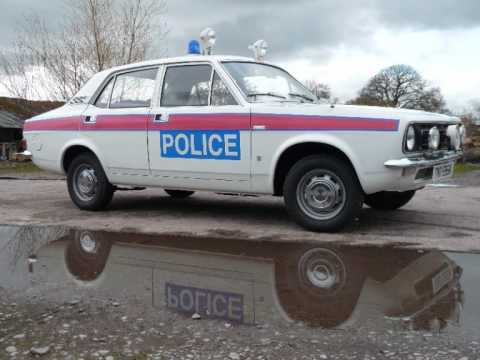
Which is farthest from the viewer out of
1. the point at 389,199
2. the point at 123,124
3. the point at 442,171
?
the point at 389,199

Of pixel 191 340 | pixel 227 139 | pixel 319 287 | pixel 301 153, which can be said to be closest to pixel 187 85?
pixel 227 139

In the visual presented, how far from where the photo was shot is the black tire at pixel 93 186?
266 inches

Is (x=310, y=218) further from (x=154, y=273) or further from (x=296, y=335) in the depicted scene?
(x=296, y=335)

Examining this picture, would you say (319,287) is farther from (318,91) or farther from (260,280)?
(318,91)

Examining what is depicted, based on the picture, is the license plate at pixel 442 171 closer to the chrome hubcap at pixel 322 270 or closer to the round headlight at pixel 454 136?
the round headlight at pixel 454 136

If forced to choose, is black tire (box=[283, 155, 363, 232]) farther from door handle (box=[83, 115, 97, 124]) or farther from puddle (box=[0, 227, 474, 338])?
door handle (box=[83, 115, 97, 124])

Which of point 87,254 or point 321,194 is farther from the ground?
point 321,194

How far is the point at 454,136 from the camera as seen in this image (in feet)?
18.2

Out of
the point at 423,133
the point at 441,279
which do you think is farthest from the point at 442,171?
the point at 441,279

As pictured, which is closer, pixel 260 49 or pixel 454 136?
A: pixel 454 136

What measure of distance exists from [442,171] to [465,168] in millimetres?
8033

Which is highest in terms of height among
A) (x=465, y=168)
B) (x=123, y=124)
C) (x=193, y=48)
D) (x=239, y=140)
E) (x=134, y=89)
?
(x=193, y=48)

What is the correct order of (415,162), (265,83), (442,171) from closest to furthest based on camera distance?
1. (415,162)
2. (442,171)
3. (265,83)

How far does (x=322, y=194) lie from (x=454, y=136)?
153 centimetres
